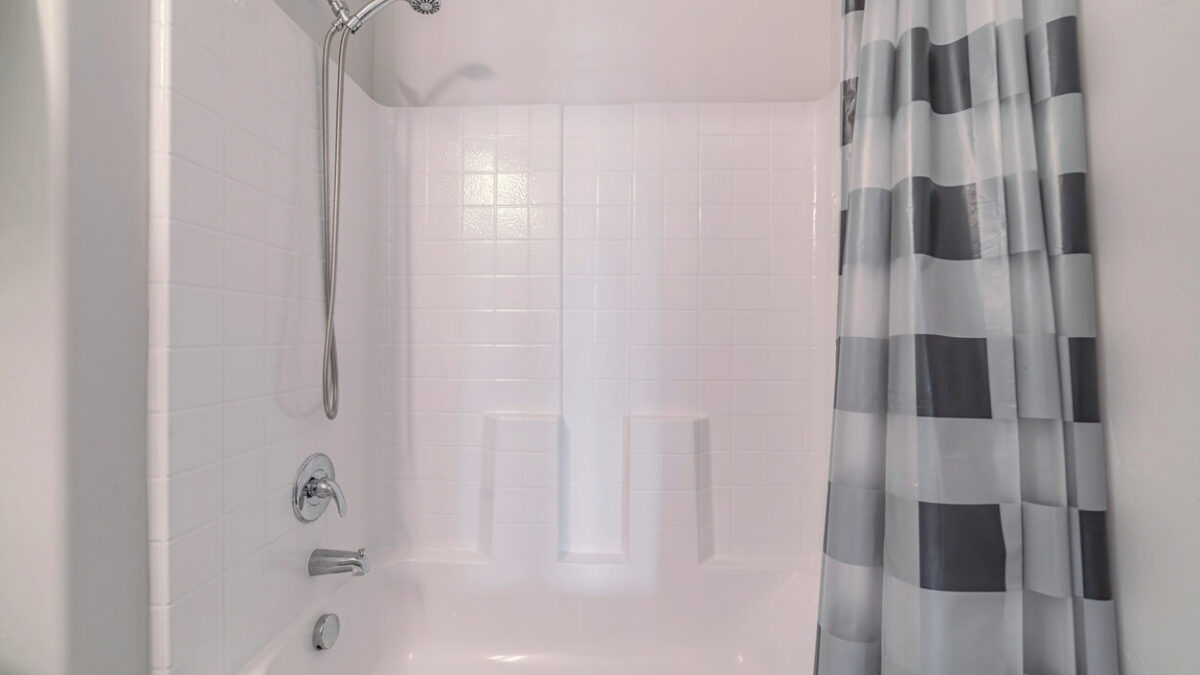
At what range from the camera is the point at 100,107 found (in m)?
0.71

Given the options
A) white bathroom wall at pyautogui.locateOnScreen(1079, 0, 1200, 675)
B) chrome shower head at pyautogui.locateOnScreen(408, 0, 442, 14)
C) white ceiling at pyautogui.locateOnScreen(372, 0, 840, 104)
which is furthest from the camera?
white ceiling at pyautogui.locateOnScreen(372, 0, 840, 104)

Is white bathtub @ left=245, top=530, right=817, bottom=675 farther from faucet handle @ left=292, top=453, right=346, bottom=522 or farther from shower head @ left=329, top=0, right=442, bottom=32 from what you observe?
shower head @ left=329, top=0, right=442, bottom=32

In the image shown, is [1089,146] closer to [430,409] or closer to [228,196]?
[228,196]

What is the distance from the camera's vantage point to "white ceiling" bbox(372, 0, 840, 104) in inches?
59.1

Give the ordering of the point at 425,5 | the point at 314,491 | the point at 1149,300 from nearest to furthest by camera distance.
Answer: the point at 1149,300 < the point at 314,491 < the point at 425,5

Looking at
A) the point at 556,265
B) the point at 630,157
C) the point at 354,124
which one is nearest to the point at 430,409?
the point at 556,265

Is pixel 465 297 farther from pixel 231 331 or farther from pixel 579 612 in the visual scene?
pixel 579 612

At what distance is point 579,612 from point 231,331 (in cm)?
113

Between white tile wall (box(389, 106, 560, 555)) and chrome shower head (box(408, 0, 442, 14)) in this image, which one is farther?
white tile wall (box(389, 106, 560, 555))

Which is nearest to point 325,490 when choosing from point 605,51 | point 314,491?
point 314,491

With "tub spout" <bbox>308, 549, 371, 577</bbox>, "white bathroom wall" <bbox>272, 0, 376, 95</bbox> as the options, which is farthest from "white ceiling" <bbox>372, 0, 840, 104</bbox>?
"tub spout" <bbox>308, 549, 371, 577</bbox>

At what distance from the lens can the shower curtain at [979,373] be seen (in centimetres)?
72

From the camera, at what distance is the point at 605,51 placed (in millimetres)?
1518

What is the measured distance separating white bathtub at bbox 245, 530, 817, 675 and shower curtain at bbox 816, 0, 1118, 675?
→ 61 cm
